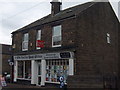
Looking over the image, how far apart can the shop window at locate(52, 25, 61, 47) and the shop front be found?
3.44ft

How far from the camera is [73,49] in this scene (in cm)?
1841

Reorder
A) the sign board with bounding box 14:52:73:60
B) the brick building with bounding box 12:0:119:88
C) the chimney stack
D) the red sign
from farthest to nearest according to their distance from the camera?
the chimney stack < the red sign < the sign board with bounding box 14:52:73:60 < the brick building with bounding box 12:0:119:88

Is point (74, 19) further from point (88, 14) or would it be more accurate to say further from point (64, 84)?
point (64, 84)

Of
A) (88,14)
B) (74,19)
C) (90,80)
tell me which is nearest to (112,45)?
(88,14)

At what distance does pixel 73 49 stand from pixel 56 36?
9.69 feet

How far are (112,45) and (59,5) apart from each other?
321 inches

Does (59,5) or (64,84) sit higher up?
(59,5)

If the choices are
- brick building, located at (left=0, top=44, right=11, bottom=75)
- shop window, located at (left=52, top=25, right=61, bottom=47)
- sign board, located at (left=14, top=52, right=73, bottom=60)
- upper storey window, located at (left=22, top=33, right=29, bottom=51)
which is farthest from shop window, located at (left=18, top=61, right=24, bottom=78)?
brick building, located at (left=0, top=44, right=11, bottom=75)

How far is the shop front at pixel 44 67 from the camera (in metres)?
19.3

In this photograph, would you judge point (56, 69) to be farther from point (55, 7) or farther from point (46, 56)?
point (55, 7)

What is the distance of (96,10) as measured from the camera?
70.7ft

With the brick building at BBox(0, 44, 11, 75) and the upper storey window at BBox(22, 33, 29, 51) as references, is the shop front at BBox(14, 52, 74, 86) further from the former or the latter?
the brick building at BBox(0, 44, 11, 75)

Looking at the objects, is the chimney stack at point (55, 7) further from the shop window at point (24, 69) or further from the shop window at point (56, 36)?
the shop window at point (24, 69)

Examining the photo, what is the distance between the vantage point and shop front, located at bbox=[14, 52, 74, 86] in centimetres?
1926
